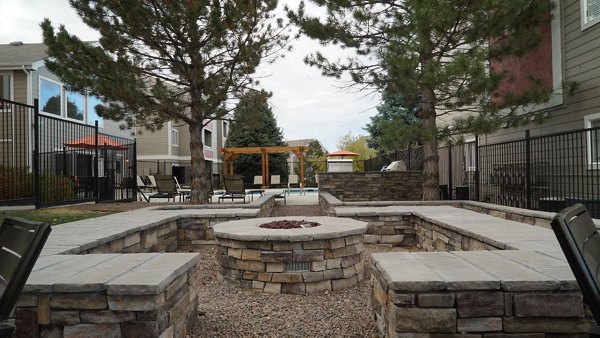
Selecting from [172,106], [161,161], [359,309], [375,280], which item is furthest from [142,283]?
[161,161]

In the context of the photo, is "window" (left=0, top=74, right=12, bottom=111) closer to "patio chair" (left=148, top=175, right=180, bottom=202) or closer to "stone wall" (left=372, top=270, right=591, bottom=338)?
"patio chair" (left=148, top=175, right=180, bottom=202)

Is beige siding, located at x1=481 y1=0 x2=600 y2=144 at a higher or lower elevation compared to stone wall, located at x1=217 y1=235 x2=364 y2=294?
higher

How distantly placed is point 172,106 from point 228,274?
5.83m

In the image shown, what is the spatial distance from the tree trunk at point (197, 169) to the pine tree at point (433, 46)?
3.11 meters

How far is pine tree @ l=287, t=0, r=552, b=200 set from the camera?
22.7ft

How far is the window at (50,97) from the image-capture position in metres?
14.8

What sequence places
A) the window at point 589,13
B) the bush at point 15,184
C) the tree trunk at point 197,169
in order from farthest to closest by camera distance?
1. the tree trunk at point 197,169
2. the bush at point 15,184
3. the window at point 589,13

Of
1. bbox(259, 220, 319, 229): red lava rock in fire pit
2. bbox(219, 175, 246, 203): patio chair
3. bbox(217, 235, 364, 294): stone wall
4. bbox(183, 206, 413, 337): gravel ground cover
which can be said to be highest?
bbox(219, 175, 246, 203): patio chair

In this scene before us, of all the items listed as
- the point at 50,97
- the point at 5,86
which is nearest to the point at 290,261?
the point at 5,86

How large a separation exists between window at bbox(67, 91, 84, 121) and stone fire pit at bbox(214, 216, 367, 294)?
15.1 metres

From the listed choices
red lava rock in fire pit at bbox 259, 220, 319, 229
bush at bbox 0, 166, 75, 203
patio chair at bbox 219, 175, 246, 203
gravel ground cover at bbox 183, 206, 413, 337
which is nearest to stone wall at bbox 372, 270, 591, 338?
gravel ground cover at bbox 183, 206, 413, 337

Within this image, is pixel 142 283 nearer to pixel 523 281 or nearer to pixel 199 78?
pixel 523 281

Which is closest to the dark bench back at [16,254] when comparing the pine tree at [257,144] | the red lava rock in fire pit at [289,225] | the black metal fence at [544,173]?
the red lava rock in fire pit at [289,225]

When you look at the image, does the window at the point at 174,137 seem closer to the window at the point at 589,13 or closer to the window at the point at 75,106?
the window at the point at 75,106
